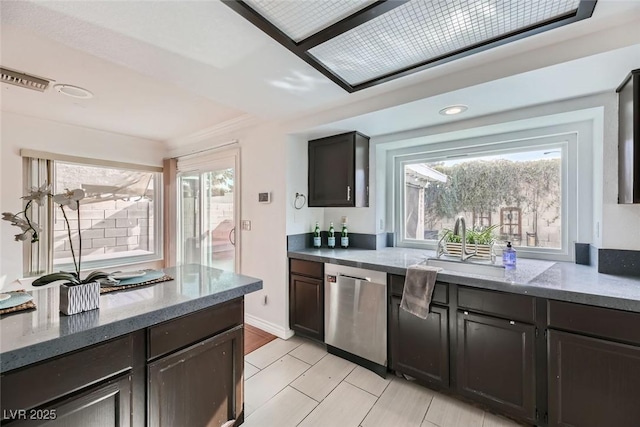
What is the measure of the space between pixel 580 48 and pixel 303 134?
2.05m

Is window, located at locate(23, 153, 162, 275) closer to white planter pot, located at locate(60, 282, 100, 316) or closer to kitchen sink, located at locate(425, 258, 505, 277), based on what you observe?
white planter pot, located at locate(60, 282, 100, 316)

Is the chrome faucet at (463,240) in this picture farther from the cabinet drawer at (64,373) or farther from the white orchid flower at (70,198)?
the white orchid flower at (70,198)

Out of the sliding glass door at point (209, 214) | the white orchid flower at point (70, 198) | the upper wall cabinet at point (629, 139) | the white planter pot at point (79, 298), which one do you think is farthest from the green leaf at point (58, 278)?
the upper wall cabinet at point (629, 139)

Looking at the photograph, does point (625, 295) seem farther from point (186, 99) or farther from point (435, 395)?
point (186, 99)

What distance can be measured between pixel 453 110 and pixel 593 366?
1.77 metres

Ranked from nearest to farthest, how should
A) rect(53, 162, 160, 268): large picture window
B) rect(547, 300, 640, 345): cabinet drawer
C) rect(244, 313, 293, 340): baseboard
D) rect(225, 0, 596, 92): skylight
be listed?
rect(225, 0, 596, 92): skylight < rect(547, 300, 640, 345): cabinet drawer < rect(244, 313, 293, 340): baseboard < rect(53, 162, 160, 268): large picture window

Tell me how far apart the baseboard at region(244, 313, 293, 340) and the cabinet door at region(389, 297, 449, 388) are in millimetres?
1121

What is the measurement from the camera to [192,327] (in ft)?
4.32

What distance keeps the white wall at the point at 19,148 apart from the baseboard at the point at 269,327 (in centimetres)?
252

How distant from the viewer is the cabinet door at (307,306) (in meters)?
2.51

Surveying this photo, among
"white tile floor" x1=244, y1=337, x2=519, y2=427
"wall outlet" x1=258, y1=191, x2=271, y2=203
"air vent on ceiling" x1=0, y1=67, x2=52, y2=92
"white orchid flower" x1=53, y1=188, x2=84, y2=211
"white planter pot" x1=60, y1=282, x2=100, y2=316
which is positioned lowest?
"white tile floor" x1=244, y1=337, x2=519, y2=427

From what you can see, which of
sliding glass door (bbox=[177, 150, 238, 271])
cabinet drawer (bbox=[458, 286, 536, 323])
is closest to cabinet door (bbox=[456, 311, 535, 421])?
cabinet drawer (bbox=[458, 286, 536, 323])

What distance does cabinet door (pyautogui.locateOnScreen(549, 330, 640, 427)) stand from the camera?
4.37 ft

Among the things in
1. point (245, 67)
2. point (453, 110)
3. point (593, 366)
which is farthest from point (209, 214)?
point (593, 366)
